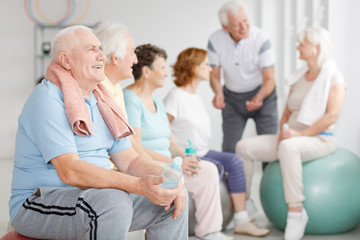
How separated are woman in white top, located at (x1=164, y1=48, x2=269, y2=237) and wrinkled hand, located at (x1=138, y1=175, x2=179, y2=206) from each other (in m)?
1.45

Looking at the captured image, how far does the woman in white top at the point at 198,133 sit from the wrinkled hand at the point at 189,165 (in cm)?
23

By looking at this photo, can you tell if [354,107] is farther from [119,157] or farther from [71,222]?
[71,222]

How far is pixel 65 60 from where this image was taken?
1603 millimetres

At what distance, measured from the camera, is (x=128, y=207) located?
145 centimetres

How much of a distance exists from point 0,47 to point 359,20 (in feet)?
17.0

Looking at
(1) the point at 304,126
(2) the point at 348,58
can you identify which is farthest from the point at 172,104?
(2) the point at 348,58

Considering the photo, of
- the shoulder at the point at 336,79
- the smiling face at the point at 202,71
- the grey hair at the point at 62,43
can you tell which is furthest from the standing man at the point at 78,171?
the shoulder at the point at 336,79

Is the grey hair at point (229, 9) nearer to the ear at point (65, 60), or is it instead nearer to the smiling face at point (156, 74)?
the smiling face at point (156, 74)

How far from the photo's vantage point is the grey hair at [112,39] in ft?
7.03

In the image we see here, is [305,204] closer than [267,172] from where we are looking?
Yes

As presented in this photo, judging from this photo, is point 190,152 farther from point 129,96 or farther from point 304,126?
point 304,126

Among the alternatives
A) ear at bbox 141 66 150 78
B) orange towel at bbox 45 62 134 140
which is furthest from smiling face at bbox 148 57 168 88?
orange towel at bbox 45 62 134 140

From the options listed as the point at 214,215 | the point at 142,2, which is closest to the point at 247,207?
the point at 214,215

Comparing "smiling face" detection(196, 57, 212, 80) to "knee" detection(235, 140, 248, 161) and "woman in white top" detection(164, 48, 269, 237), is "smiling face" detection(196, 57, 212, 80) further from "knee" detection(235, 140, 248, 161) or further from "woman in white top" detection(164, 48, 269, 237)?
"knee" detection(235, 140, 248, 161)
